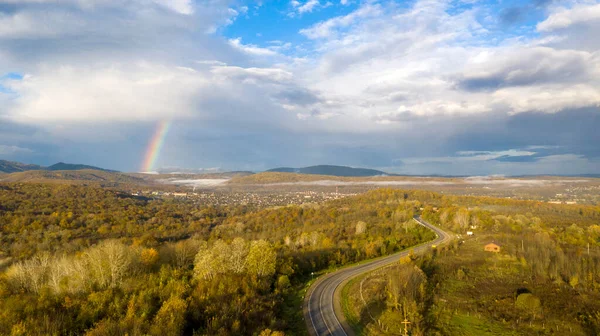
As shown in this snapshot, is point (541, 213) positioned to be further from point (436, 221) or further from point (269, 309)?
point (269, 309)

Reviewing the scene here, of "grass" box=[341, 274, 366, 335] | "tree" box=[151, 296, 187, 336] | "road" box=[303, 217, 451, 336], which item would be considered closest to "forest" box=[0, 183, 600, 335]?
"tree" box=[151, 296, 187, 336]

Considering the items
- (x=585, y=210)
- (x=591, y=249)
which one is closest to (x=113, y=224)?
(x=591, y=249)

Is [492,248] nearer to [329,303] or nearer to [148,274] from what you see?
[329,303]

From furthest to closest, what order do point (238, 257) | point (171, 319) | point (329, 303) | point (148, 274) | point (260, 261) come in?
1. point (260, 261)
2. point (238, 257)
3. point (329, 303)
4. point (148, 274)
5. point (171, 319)

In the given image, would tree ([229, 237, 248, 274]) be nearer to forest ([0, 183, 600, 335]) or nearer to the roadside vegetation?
forest ([0, 183, 600, 335])

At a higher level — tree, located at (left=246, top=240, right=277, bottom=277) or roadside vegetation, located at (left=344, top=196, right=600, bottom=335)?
tree, located at (left=246, top=240, right=277, bottom=277)

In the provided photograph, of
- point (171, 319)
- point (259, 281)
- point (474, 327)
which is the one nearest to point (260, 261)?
point (259, 281)

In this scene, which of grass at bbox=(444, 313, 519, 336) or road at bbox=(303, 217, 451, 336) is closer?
grass at bbox=(444, 313, 519, 336)

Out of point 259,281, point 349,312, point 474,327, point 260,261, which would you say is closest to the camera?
point 474,327

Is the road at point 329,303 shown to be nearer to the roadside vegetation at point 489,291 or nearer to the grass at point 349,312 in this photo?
the grass at point 349,312
